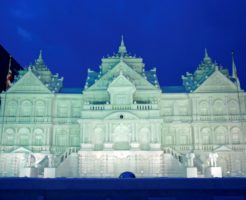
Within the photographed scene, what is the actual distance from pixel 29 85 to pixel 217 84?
28144 mm

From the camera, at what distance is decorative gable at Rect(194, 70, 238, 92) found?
53094mm

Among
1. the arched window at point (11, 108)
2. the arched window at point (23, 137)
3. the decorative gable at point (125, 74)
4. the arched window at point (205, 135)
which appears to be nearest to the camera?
the arched window at point (205, 135)

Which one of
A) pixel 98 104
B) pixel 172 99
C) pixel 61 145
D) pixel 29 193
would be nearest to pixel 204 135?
pixel 172 99

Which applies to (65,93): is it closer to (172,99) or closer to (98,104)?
(98,104)

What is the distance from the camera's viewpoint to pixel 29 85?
178ft

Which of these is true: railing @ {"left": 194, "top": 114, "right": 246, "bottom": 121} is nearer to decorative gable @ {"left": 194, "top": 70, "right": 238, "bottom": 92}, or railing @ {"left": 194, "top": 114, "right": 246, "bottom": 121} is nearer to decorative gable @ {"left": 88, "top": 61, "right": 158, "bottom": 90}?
decorative gable @ {"left": 194, "top": 70, "right": 238, "bottom": 92}

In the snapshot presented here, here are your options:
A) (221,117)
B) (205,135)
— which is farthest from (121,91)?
(221,117)

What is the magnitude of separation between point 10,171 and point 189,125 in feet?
85.9

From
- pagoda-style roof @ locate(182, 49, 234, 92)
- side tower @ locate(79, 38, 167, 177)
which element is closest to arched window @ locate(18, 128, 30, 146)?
side tower @ locate(79, 38, 167, 177)

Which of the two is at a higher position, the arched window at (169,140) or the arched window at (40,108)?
the arched window at (40,108)

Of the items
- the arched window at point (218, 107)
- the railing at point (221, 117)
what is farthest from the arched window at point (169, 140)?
the arched window at point (218, 107)

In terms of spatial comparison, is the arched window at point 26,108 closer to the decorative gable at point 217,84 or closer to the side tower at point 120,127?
the side tower at point 120,127

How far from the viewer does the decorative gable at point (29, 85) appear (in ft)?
176

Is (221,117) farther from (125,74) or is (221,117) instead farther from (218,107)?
(125,74)
